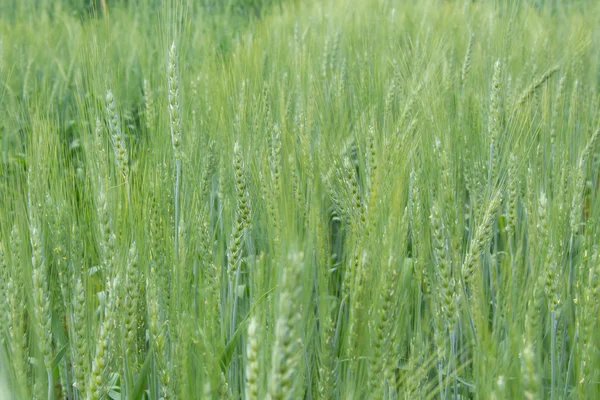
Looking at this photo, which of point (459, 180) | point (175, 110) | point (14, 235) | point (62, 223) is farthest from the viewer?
point (459, 180)

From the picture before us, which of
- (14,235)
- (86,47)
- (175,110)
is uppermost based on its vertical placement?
(86,47)

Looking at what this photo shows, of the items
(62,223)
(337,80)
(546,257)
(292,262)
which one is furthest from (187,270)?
(337,80)

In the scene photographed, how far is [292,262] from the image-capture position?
2.63 feet

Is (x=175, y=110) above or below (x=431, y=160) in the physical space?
above

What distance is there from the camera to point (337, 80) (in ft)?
7.03

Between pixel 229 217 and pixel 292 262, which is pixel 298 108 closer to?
pixel 229 217

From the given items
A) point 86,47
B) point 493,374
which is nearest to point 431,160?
point 493,374

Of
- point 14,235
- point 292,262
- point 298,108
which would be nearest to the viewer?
point 292,262

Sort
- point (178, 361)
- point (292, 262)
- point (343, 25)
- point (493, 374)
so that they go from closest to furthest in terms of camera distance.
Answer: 1. point (292, 262)
2. point (493, 374)
3. point (178, 361)
4. point (343, 25)

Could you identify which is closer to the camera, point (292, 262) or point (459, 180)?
point (292, 262)

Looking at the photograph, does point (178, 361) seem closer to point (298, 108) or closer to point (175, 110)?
point (175, 110)

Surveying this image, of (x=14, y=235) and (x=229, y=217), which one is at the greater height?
(x=14, y=235)

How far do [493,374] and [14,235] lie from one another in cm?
85

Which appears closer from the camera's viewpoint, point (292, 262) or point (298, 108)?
point (292, 262)
